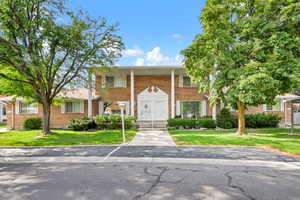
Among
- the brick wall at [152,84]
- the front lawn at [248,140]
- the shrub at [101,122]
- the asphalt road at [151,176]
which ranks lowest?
the front lawn at [248,140]

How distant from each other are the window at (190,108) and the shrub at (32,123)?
1504cm

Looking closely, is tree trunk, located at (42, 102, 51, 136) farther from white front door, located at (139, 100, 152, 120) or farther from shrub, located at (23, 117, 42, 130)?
white front door, located at (139, 100, 152, 120)

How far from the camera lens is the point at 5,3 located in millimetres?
9500

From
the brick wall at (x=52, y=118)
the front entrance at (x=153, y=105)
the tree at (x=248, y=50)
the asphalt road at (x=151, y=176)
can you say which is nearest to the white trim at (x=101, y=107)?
the brick wall at (x=52, y=118)

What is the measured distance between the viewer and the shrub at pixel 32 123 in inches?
640

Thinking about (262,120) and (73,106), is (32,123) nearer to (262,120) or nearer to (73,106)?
(73,106)

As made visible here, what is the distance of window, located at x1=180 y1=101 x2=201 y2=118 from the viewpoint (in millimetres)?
18042

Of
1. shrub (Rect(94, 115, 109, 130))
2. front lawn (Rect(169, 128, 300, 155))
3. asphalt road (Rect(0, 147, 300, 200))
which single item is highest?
shrub (Rect(94, 115, 109, 130))

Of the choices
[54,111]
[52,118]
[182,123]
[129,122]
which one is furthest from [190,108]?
[52,118]

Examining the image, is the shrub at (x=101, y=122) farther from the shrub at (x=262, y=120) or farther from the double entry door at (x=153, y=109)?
the shrub at (x=262, y=120)

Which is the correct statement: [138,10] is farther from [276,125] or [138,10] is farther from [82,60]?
[276,125]

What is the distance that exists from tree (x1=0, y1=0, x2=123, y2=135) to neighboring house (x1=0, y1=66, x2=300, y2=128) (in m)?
4.13

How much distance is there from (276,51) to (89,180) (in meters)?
11.3

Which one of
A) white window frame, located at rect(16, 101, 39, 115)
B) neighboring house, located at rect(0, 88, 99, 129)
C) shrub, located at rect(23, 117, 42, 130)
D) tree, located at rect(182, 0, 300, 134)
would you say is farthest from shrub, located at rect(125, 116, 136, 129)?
white window frame, located at rect(16, 101, 39, 115)
